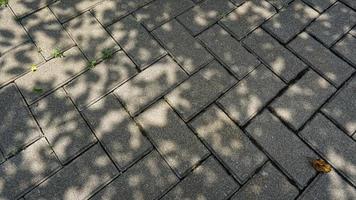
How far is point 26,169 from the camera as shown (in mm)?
2730

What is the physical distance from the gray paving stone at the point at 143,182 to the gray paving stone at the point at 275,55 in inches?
54.9

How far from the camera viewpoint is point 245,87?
3.14m

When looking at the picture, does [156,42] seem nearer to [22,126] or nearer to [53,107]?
[53,107]

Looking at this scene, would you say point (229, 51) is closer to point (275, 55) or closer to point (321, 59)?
point (275, 55)

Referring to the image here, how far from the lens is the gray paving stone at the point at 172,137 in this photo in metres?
2.78

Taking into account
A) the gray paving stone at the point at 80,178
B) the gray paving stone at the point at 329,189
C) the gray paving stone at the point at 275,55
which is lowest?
the gray paving stone at the point at 80,178

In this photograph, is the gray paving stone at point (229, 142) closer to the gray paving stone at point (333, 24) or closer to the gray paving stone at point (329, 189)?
the gray paving stone at point (329, 189)

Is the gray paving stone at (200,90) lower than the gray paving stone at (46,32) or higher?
lower

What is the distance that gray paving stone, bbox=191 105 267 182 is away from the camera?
275 centimetres

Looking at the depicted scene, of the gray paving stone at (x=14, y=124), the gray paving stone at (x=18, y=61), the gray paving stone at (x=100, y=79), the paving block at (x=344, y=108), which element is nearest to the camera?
the gray paving stone at (x=14, y=124)

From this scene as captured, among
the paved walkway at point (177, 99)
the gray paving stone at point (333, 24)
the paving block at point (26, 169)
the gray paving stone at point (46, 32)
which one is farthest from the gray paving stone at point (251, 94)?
the gray paving stone at point (46, 32)

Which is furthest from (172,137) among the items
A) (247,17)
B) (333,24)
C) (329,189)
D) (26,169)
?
(333,24)

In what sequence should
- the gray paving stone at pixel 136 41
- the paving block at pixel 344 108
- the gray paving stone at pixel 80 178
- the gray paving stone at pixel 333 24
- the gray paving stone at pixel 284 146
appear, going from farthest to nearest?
the gray paving stone at pixel 333 24
the gray paving stone at pixel 136 41
the paving block at pixel 344 108
the gray paving stone at pixel 284 146
the gray paving stone at pixel 80 178

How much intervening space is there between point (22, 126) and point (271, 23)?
2549mm
